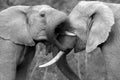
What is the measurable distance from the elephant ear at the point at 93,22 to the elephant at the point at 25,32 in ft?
0.53

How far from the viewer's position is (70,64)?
11.0 meters

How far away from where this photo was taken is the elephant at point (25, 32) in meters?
7.23

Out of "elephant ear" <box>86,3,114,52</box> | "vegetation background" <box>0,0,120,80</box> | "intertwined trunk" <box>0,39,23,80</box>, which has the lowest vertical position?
"vegetation background" <box>0,0,120,80</box>

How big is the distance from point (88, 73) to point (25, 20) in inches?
147

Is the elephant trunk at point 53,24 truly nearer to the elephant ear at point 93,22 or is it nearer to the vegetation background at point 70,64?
the elephant ear at point 93,22

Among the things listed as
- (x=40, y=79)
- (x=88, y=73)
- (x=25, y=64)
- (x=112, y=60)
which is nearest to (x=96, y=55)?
(x=88, y=73)

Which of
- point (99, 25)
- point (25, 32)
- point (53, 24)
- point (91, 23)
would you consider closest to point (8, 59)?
point (25, 32)

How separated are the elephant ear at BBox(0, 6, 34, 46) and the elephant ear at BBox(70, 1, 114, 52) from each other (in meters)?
0.64

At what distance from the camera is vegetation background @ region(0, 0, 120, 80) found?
35.1ft

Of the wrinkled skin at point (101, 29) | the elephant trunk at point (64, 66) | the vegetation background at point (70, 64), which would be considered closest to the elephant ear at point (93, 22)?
the wrinkled skin at point (101, 29)

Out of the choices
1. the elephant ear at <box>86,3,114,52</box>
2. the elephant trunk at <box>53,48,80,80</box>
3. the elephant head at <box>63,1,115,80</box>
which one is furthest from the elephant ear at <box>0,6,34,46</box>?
the elephant ear at <box>86,3,114,52</box>

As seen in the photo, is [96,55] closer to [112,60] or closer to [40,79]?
[40,79]

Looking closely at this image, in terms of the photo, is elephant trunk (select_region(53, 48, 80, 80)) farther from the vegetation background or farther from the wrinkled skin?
the vegetation background

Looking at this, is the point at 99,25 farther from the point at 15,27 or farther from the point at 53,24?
the point at 15,27
